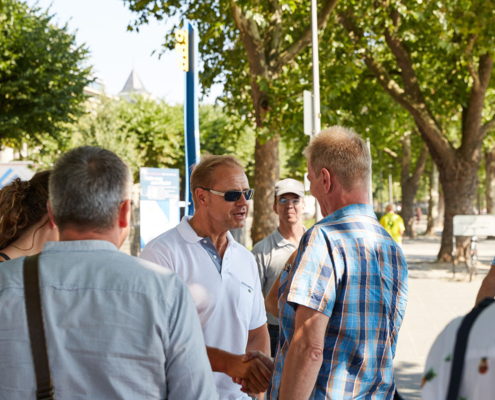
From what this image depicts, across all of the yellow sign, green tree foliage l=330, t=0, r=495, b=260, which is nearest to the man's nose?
the yellow sign

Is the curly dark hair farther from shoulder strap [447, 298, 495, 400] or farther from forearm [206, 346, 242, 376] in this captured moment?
shoulder strap [447, 298, 495, 400]

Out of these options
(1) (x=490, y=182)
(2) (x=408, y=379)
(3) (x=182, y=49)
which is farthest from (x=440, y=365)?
(1) (x=490, y=182)

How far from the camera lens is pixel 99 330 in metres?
1.63

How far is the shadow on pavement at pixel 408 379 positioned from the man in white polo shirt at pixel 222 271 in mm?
3155

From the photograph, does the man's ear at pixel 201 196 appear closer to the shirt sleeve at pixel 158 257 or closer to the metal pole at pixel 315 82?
the shirt sleeve at pixel 158 257

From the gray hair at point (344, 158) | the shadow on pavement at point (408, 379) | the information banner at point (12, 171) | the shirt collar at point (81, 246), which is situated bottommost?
the shadow on pavement at point (408, 379)

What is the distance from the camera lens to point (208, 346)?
273cm

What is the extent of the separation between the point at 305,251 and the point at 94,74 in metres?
19.5

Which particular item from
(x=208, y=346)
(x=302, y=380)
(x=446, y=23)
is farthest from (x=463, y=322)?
(x=446, y=23)

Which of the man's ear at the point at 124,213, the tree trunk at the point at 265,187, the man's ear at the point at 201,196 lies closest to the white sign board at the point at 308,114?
the tree trunk at the point at 265,187

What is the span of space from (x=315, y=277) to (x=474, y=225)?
13.1 m

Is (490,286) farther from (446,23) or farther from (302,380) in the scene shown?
(446,23)

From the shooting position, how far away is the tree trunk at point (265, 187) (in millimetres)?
11656

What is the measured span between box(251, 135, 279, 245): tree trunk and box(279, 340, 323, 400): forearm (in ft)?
31.1
